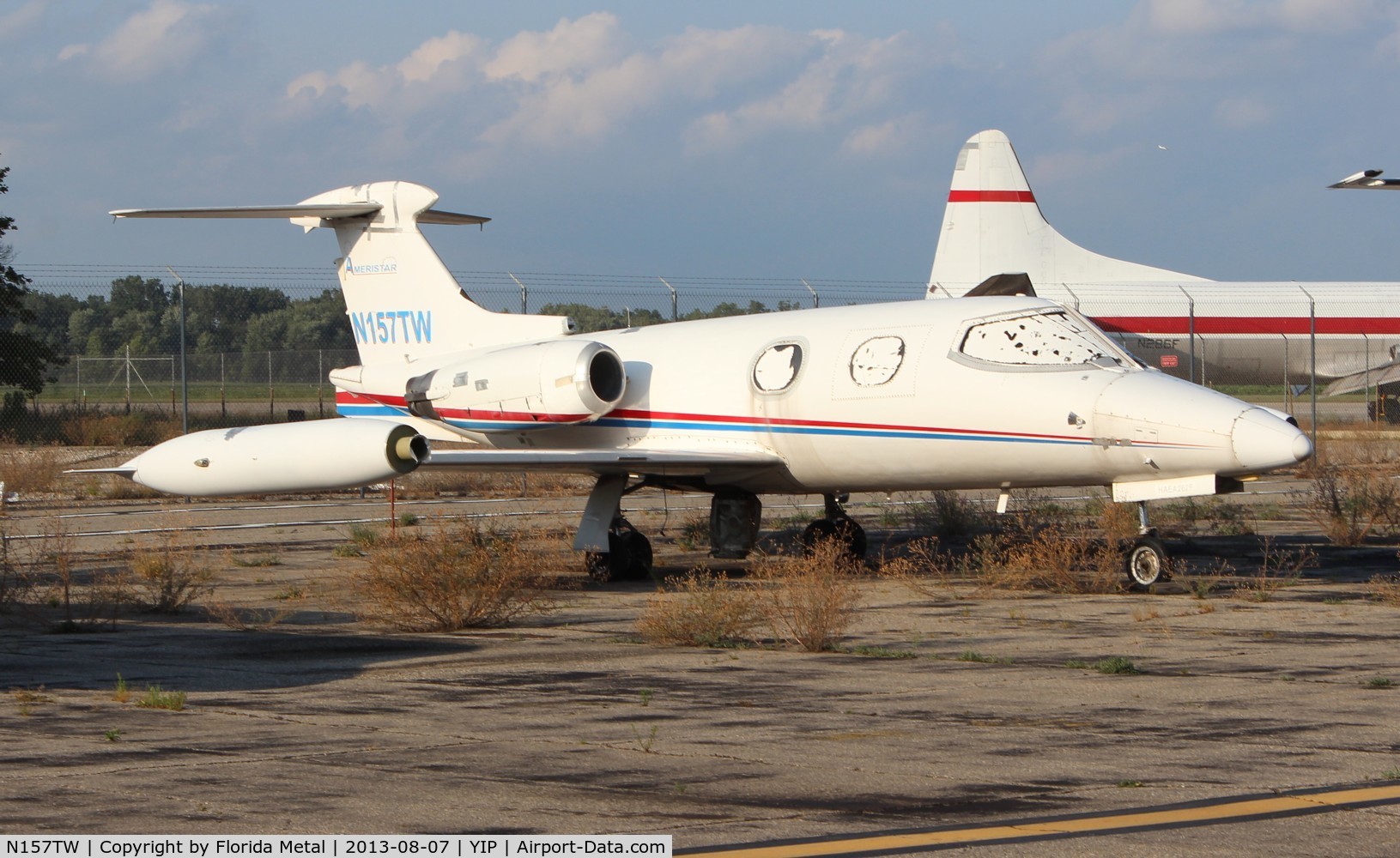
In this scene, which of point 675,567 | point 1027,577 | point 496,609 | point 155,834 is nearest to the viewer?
point 155,834

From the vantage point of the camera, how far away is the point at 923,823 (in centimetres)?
604

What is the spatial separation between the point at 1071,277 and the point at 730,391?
30718 mm

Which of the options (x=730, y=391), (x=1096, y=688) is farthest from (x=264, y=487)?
(x=1096, y=688)

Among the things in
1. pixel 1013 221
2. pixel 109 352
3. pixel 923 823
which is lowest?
pixel 923 823

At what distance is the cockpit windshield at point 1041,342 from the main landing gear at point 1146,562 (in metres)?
1.48

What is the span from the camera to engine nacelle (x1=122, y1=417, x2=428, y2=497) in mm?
13781

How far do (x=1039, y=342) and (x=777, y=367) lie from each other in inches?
111

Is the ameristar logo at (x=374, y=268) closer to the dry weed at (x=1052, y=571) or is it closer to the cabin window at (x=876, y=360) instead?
the cabin window at (x=876, y=360)

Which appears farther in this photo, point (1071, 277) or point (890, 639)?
point (1071, 277)

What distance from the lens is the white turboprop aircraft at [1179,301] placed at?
42750mm

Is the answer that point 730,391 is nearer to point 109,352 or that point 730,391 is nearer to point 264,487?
point 264,487

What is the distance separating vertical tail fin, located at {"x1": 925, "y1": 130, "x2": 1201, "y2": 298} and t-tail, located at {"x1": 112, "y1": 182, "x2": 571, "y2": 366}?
2429 centimetres
